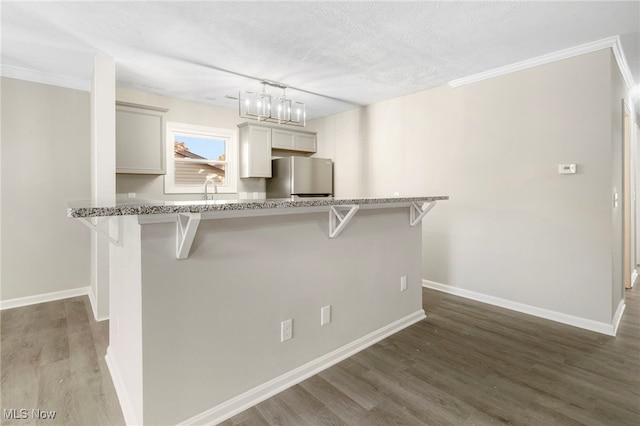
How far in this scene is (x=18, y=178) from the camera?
349cm

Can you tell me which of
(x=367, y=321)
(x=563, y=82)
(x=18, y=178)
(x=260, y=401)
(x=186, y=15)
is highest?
(x=186, y=15)

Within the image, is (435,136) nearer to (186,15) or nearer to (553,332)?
(553,332)

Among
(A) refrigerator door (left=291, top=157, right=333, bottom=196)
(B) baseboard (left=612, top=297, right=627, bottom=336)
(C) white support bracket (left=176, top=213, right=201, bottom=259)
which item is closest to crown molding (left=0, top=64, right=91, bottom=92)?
(A) refrigerator door (left=291, top=157, right=333, bottom=196)

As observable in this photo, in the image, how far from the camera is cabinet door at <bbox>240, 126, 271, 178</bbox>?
487 cm

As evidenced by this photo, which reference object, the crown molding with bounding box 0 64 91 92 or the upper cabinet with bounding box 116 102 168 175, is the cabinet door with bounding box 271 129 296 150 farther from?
the crown molding with bounding box 0 64 91 92

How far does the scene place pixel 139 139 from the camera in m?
3.74

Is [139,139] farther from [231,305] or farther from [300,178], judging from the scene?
[231,305]

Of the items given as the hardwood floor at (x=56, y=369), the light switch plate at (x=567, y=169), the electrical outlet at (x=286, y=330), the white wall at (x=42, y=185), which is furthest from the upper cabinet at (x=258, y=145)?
the light switch plate at (x=567, y=169)

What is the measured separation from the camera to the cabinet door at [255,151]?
4871mm

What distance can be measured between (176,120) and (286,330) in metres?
3.61

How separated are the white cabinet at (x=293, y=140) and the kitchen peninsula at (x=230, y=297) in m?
3.04

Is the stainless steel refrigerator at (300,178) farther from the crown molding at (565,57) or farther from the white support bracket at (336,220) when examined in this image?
the white support bracket at (336,220)

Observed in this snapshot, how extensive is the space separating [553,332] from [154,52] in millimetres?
4341

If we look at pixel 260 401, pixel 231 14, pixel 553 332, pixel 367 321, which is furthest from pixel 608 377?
pixel 231 14
